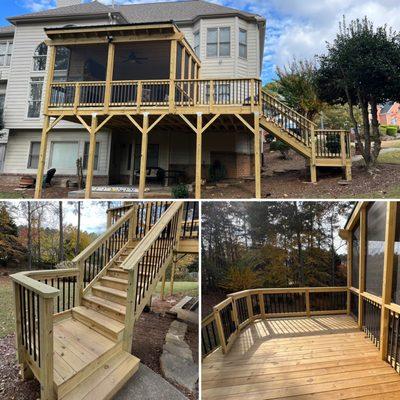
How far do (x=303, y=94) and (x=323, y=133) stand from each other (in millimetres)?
7086

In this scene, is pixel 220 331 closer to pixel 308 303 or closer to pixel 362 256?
pixel 362 256

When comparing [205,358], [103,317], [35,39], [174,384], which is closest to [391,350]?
[205,358]

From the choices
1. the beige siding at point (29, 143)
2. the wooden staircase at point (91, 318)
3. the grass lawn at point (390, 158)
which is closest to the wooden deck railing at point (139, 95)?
the beige siding at point (29, 143)

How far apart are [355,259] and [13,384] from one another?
661 centimetres

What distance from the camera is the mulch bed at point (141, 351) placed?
371 centimetres

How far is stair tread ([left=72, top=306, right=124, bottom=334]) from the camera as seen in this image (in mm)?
4461

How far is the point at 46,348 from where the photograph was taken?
3.29m

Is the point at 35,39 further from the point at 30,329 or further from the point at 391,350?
the point at 391,350

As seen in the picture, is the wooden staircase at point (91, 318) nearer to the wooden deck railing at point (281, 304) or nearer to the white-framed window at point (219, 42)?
the wooden deck railing at point (281, 304)

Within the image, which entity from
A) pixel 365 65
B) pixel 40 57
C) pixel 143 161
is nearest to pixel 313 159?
pixel 365 65

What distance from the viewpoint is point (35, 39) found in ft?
48.8

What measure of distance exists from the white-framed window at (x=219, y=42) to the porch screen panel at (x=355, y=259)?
10014 millimetres

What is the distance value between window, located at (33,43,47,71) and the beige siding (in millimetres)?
3016

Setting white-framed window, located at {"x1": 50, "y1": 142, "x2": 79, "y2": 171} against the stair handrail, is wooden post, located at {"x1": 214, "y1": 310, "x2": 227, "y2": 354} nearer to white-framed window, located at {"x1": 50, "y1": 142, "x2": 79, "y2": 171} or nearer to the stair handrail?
the stair handrail
